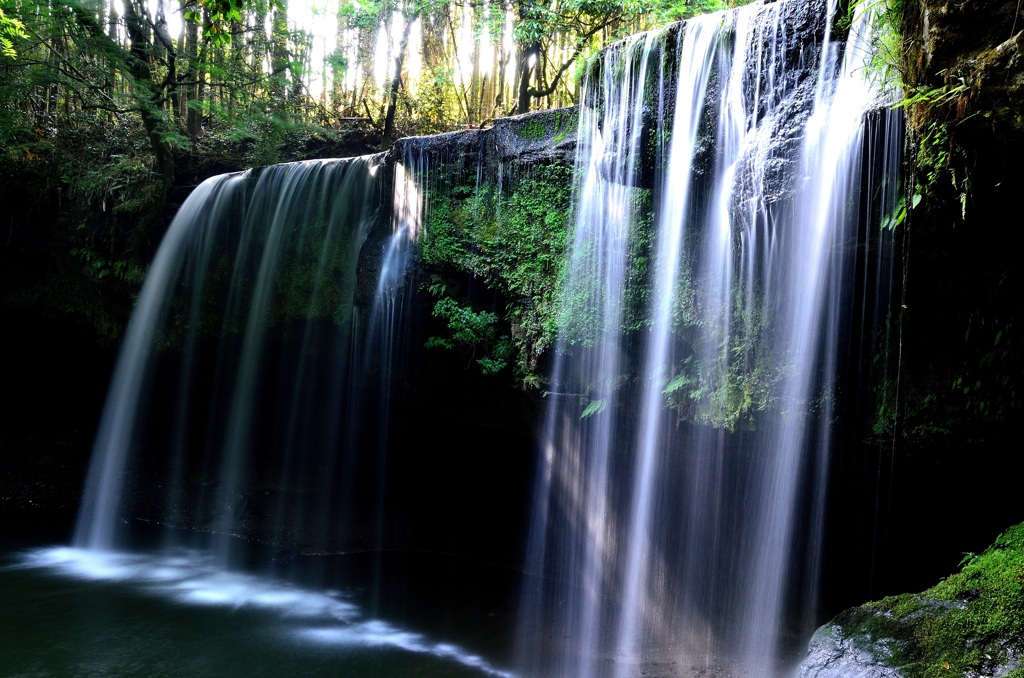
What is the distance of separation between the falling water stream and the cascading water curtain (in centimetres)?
2

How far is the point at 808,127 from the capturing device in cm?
434

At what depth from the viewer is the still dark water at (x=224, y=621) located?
5.81m

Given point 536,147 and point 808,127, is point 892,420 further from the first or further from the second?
point 536,147

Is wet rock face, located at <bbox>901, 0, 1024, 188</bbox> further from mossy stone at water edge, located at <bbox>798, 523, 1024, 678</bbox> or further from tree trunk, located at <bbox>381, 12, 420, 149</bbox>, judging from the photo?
tree trunk, located at <bbox>381, 12, 420, 149</bbox>

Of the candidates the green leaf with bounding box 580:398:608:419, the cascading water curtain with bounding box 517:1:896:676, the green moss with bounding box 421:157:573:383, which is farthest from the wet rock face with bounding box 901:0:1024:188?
the green moss with bounding box 421:157:573:383

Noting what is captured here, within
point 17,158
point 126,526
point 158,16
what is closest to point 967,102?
point 126,526

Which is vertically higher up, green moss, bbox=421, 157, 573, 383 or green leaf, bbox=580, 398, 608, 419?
green moss, bbox=421, 157, 573, 383

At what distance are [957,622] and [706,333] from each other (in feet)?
8.20

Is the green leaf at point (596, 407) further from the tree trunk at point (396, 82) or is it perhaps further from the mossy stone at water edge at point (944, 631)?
the tree trunk at point (396, 82)

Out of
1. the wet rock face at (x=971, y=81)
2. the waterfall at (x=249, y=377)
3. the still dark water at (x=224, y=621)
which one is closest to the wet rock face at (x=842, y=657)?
the wet rock face at (x=971, y=81)

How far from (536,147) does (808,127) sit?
3057 millimetres

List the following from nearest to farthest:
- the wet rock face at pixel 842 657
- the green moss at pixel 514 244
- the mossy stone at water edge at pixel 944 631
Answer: the mossy stone at water edge at pixel 944 631 < the wet rock face at pixel 842 657 < the green moss at pixel 514 244

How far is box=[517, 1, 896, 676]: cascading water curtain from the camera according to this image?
4.48 m

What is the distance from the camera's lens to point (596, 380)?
6066mm
